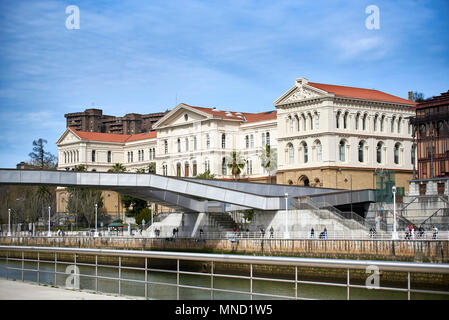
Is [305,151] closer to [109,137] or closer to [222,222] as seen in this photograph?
[222,222]

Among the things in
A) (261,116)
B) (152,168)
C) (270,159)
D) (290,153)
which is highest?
(261,116)

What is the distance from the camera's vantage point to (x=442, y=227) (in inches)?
2324

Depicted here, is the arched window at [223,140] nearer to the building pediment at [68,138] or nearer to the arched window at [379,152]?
the arched window at [379,152]

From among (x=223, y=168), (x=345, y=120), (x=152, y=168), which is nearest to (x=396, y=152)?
(x=345, y=120)

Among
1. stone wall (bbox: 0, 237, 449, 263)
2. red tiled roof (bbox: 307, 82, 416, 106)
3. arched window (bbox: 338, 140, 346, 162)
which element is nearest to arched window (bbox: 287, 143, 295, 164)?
arched window (bbox: 338, 140, 346, 162)

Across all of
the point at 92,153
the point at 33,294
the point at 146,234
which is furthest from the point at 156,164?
the point at 33,294

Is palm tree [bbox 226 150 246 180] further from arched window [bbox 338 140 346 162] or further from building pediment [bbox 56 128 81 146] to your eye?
building pediment [bbox 56 128 81 146]

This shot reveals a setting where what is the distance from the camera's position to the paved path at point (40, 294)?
16188mm

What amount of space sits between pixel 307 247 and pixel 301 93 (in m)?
42.3

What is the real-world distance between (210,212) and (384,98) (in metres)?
36.1

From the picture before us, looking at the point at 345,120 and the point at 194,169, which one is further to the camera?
the point at 194,169

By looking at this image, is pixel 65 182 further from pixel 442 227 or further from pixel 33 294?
pixel 33 294

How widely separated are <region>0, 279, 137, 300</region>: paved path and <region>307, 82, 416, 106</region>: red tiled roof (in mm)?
73701

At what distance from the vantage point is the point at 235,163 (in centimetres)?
10506
